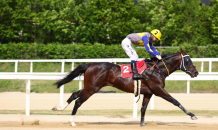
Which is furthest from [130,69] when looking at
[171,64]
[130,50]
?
[171,64]

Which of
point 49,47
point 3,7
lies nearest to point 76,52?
point 49,47

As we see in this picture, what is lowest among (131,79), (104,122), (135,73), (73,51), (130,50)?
(104,122)

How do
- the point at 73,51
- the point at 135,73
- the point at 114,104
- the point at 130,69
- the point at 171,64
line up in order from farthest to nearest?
the point at 73,51
the point at 114,104
the point at 171,64
the point at 130,69
the point at 135,73

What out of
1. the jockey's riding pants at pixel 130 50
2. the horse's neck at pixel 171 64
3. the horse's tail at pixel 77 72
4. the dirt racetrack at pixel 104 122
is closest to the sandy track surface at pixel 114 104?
the dirt racetrack at pixel 104 122

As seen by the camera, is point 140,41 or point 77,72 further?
point 77,72

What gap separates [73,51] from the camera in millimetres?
18984

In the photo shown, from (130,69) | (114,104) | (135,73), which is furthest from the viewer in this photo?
(114,104)

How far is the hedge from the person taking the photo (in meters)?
18.6

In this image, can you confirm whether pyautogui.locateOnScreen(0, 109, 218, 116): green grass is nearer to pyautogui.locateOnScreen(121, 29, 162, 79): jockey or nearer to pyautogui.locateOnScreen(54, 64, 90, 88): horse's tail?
pyautogui.locateOnScreen(54, 64, 90, 88): horse's tail

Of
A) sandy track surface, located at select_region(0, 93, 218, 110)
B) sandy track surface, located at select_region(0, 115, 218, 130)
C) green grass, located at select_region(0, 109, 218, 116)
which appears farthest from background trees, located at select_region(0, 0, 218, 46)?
sandy track surface, located at select_region(0, 115, 218, 130)

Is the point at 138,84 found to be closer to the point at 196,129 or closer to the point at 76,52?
the point at 196,129

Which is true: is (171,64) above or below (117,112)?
above

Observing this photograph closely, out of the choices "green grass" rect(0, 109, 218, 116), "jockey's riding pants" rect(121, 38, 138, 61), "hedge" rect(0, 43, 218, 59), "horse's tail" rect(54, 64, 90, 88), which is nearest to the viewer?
"jockey's riding pants" rect(121, 38, 138, 61)

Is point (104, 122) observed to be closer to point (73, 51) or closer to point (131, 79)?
point (131, 79)
